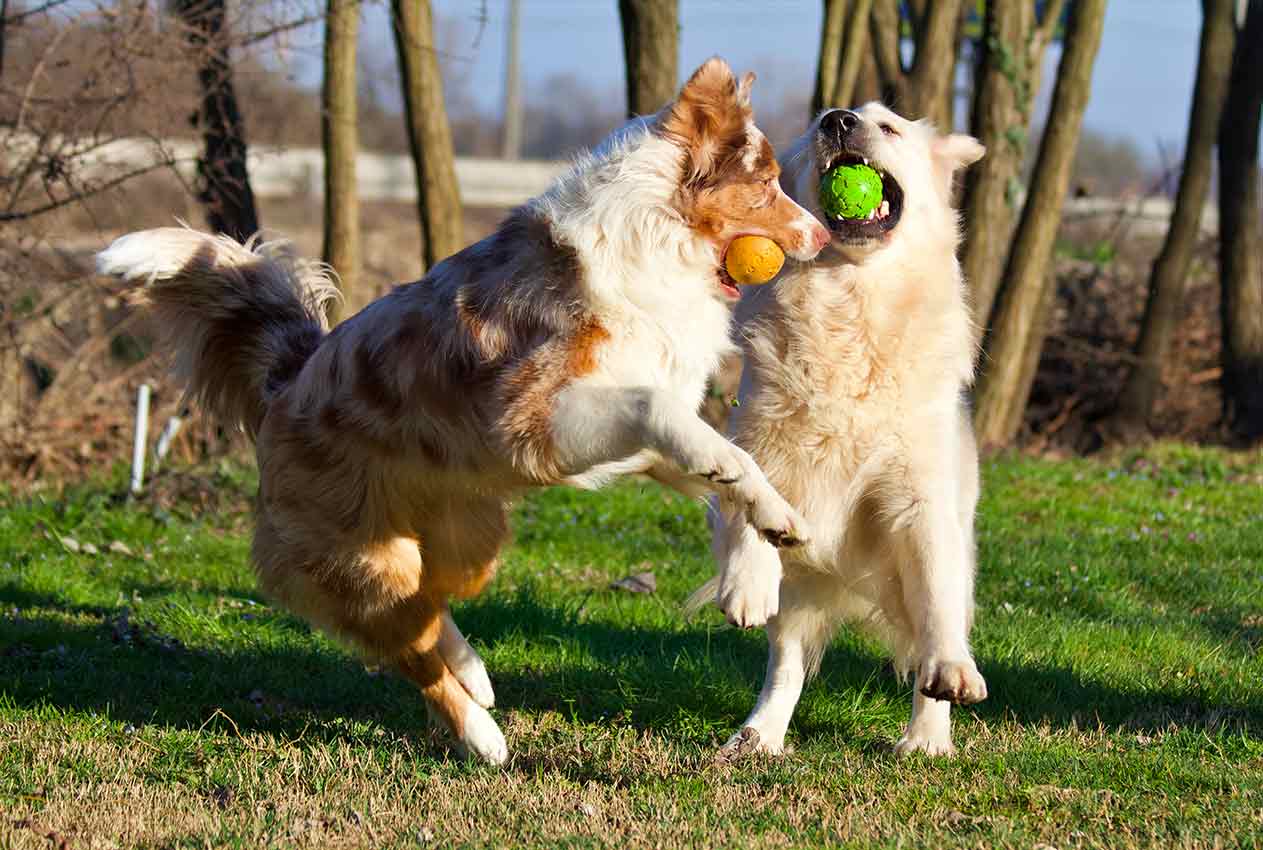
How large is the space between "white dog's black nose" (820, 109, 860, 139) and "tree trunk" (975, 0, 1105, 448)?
5.80 meters

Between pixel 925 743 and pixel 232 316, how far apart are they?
9.44 ft

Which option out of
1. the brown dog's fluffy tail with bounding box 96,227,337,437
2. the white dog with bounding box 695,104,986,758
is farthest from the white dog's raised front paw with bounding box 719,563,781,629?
the brown dog's fluffy tail with bounding box 96,227,337,437

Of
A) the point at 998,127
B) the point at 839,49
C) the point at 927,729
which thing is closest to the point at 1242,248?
the point at 998,127

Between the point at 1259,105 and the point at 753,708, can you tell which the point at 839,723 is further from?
the point at 1259,105

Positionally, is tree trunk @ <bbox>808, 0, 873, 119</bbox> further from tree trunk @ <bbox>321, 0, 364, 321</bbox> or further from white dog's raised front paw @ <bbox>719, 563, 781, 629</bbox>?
white dog's raised front paw @ <bbox>719, 563, 781, 629</bbox>

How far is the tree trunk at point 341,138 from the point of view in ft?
28.7

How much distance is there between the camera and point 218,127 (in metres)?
9.16

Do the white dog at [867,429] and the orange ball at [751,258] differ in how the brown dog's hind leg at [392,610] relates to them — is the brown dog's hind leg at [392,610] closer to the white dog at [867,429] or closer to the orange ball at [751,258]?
the white dog at [867,429]

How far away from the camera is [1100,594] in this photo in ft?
21.2

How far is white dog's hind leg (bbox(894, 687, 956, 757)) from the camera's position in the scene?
4.60m

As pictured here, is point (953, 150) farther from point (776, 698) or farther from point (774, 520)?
point (776, 698)

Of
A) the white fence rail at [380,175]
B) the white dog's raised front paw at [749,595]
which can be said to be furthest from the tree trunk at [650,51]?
the white dog's raised front paw at [749,595]

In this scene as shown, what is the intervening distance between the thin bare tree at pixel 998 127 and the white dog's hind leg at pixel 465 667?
19.8 feet

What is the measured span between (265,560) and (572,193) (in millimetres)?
1702
